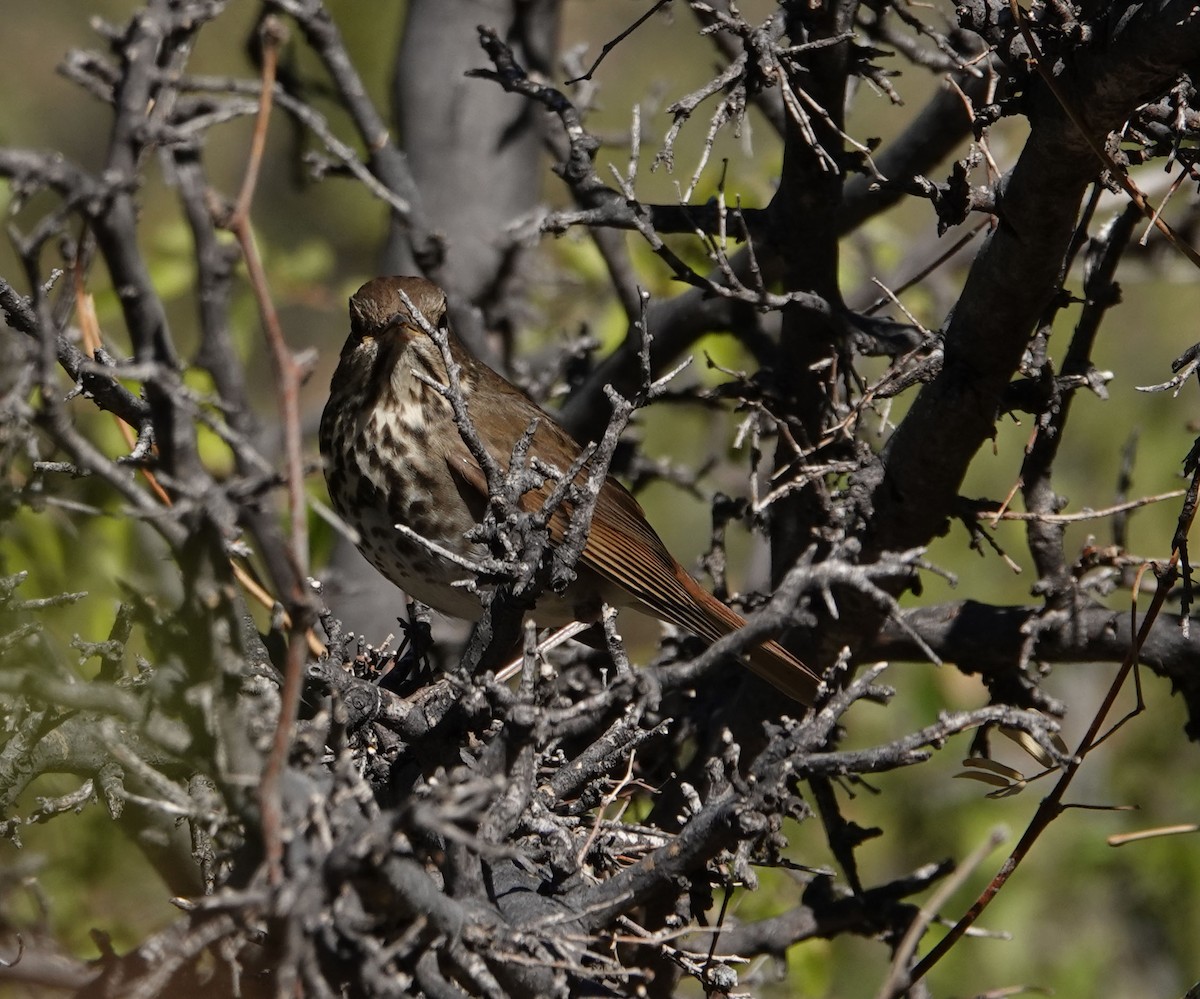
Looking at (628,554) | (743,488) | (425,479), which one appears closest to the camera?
(425,479)

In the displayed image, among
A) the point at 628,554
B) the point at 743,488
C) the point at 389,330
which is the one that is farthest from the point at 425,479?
the point at 743,488

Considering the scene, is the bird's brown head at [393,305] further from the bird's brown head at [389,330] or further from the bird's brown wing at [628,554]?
the bird's brown wing at [628,554]

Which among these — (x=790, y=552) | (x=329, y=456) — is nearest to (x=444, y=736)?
(x=790, y=552)

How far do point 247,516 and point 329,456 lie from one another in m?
1.75

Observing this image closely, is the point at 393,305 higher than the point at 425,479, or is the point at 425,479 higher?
the point at 393,305

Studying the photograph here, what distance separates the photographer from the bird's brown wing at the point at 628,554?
2795 mm

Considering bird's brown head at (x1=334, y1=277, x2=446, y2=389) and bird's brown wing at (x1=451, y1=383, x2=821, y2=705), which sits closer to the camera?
bird's brown wing at (x1=451, y1=383, x2=821, y2=705)

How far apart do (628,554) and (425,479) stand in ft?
1.62

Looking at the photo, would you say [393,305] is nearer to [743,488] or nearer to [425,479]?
[425,479]

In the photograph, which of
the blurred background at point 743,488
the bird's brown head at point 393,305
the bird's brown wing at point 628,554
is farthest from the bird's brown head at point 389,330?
the blurred background at point 743,488

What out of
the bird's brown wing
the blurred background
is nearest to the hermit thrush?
the bird's brown wing

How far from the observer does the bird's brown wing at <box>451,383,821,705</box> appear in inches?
110

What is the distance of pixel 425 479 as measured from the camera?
122 inches

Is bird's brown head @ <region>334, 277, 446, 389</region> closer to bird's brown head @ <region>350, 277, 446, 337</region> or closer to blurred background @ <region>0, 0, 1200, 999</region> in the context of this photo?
bird's brown head @ <region>350, 277, 446, 337</region>
